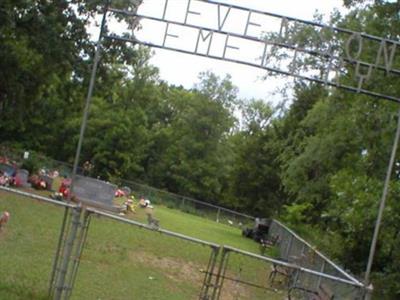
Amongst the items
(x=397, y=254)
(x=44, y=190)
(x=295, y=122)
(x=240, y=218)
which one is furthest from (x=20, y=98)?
(x=295, y=122)

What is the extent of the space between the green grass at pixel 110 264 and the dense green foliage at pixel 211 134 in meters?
3.32

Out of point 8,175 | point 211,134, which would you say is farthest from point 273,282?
point 211,134

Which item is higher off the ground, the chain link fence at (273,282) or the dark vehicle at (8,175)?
the chain link fence at (273,282)

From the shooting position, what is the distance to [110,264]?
15070 mm

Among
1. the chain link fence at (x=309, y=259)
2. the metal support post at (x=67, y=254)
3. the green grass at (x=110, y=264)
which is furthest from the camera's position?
the chain link fence at (x=309, y=259)

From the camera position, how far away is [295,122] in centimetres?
5900

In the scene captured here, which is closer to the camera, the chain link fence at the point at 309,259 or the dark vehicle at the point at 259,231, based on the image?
the chain link fence at the point at 309,259

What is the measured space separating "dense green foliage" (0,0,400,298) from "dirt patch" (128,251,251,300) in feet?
12.2

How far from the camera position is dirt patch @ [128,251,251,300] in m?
15.1

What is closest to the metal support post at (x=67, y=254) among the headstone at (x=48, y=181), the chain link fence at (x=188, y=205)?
the headstone at (x=48, y=181)

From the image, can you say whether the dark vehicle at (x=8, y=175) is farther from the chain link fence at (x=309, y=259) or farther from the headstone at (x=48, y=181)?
the chain link fence at (x=309, y=259)

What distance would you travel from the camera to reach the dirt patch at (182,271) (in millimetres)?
15094

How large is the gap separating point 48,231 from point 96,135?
47359 millimetres

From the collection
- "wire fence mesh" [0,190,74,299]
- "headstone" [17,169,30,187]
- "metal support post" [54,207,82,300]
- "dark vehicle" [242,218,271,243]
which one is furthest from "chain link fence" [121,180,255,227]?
"metal support post" [54,207,82,300]
